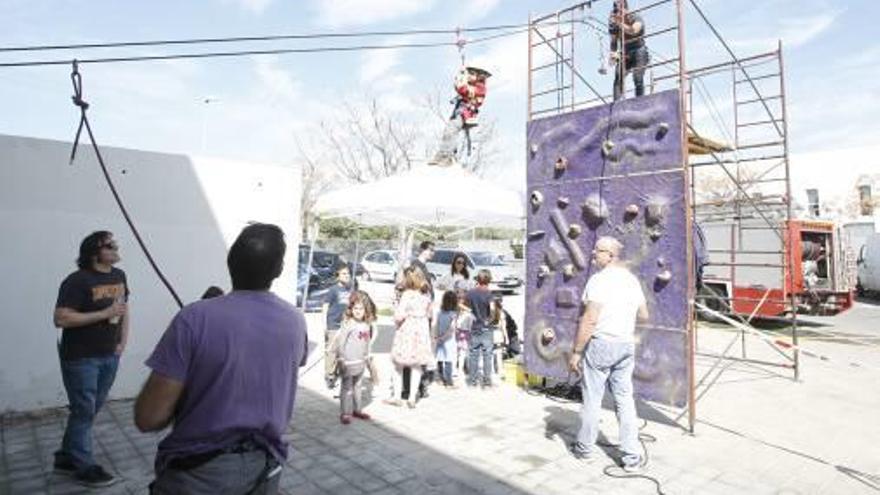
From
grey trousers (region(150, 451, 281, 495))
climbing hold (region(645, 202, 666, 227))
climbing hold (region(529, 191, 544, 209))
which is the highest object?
climbing hold (region(529, 191, 544, 209))

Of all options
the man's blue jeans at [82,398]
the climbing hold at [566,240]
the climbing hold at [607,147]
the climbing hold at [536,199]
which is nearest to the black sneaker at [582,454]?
the climbing hold at [566,240]

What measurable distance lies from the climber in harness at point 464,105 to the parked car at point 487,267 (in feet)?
32.5

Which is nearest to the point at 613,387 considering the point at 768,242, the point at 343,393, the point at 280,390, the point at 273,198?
the point at 343,393

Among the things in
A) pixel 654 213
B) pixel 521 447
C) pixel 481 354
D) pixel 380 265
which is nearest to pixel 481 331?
pixel 481 354

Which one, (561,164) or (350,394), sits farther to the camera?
(561,164)

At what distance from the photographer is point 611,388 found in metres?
5.00

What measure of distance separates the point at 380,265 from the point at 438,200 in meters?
16.1

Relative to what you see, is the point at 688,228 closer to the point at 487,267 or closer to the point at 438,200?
the point at 438,200

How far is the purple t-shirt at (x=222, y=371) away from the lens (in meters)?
2.08

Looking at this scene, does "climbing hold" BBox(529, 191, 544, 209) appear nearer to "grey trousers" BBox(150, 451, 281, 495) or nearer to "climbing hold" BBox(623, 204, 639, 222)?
"climbing hold" BBox(623, 204, 639, 222)

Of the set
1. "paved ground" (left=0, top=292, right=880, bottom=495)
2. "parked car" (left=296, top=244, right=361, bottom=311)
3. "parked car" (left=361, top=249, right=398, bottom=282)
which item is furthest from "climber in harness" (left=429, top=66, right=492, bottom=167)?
"parked car" (left=361, top=249, right=398, bottom=282)

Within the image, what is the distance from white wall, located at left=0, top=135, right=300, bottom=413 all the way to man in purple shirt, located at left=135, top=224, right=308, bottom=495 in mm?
4887

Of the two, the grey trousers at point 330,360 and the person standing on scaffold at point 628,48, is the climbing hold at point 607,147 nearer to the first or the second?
the person standing on scaffold at point 628,48

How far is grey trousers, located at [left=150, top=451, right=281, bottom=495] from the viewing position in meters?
2.09
